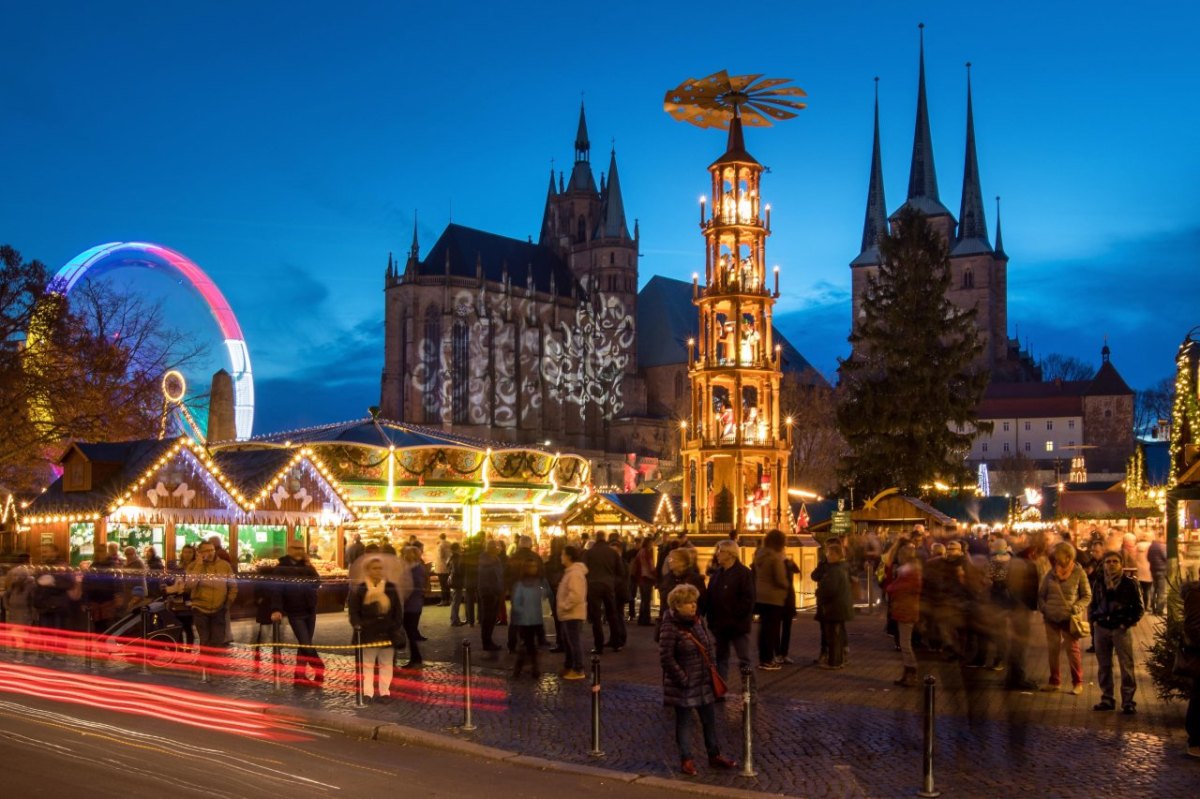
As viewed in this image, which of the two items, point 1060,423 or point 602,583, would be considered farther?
point 1060,423

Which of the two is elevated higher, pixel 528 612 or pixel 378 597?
pixel 378 597

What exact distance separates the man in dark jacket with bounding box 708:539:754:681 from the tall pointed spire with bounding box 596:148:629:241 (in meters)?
91.5

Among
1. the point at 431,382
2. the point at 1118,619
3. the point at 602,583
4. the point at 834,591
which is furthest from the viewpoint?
the point at 431,382

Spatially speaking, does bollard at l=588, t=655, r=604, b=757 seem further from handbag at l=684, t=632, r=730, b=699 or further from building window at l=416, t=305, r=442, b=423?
building window at l=416, t=305, r=442, b=423

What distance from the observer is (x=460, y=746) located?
372 inches

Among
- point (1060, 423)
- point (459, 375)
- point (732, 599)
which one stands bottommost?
point (732, 599)

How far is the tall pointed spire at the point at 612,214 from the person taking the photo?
335ft

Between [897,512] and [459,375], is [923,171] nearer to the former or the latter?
[459,375]

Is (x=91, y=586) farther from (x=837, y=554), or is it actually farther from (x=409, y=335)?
(x=409, y=335)

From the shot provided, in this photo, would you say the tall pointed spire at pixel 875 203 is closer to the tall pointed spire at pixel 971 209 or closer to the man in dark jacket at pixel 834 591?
the tall pointed spire at pixel 971 209

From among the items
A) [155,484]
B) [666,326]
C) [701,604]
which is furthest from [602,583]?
[666,326]

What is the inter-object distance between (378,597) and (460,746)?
207cm

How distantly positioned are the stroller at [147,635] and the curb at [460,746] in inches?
144

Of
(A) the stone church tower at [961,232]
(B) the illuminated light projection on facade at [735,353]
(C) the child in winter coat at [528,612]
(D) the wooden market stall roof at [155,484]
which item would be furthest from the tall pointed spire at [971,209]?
(C) the child in winter coat at [528,612]
